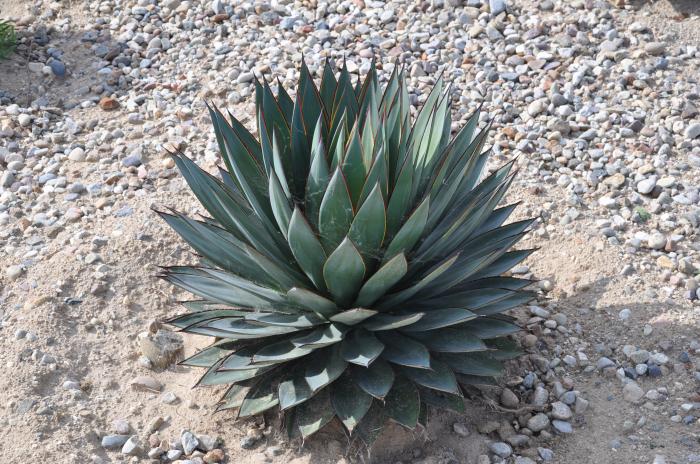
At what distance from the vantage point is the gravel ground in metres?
3.20

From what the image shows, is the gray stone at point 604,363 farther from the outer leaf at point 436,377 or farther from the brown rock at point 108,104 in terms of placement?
the brown rock at point 108,104

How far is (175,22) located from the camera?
5.59 m

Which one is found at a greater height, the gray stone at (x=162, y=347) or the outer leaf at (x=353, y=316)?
the outer leaf at (x=353, y=316)

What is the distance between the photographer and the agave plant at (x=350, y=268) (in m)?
2.80

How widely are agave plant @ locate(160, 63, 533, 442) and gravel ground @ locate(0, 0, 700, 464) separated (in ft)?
1.09

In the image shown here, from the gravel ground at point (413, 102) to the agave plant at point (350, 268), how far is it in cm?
33

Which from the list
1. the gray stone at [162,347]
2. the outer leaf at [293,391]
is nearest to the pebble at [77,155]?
the gray stone at [162,347]

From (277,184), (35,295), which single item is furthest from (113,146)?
(277,184)

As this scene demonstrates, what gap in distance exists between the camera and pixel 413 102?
4.82m

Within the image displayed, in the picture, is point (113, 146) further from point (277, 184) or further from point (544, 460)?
point (544, 460)

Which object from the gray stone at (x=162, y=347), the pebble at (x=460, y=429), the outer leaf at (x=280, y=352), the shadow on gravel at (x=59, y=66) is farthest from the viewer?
the shadow on gravel at (x=59, y=66)

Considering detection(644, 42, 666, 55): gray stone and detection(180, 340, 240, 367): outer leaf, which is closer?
Result: detection(180, 340, 240, 367): outer leaf

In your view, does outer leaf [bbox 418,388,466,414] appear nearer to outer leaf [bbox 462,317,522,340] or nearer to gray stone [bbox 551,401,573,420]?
outer leaf [bbox 462,317,522,340]

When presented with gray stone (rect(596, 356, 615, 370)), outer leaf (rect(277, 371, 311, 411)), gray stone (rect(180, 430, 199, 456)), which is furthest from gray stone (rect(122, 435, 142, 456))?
gray stone (rect(596, 356, 615, 370))
